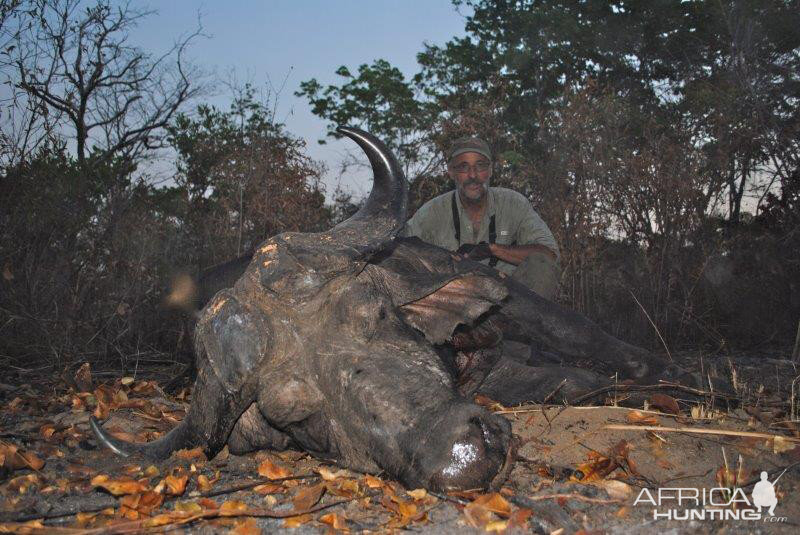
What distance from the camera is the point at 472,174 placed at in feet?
21.8

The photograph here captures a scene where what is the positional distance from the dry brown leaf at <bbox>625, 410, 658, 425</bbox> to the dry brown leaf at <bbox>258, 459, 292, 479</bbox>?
5.64 feet

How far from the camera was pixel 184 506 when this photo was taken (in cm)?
273

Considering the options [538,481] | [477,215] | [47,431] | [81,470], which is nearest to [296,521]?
[538,481]

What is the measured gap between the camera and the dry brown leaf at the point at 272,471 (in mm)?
3051

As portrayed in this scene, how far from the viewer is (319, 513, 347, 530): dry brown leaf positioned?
254 centimetres

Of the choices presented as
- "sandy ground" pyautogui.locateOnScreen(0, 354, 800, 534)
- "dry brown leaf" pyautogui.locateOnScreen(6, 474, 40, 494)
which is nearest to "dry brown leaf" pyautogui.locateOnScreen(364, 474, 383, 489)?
"sandy ground" pyautogui.locateOnScreen(0, 354, 800, 534)

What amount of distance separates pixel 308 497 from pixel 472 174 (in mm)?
4416

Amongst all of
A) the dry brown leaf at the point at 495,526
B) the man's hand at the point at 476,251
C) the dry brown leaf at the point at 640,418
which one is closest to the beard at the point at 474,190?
the man's hand at the point at 476,251

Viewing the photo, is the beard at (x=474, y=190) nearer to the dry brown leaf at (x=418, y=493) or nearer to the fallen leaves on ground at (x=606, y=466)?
the fallen leaves on ground at (x=606, y=466)

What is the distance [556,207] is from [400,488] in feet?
22.7

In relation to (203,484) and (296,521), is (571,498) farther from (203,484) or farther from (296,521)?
Result: (203,484)

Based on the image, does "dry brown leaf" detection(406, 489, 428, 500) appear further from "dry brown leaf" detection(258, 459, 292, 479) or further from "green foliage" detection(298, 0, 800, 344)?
"green foliage" detection(298, 0, 800, 344)

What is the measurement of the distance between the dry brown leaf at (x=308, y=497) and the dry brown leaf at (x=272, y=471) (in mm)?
227

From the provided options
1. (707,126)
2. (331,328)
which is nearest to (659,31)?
(707,126)
